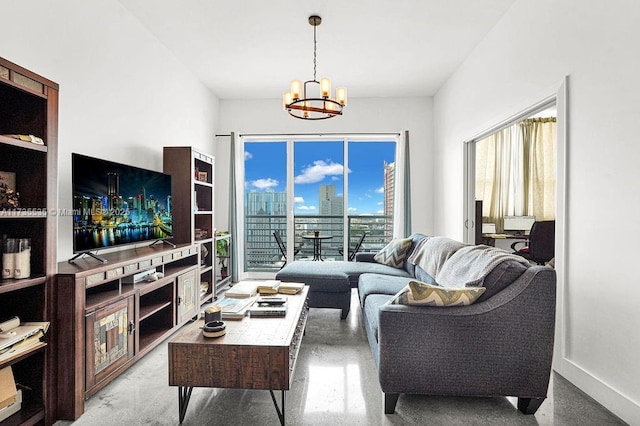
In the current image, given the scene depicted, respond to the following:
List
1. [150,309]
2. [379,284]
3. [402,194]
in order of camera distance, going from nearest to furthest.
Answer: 1. [150,309]
2. [379,284]
3. [402,194]

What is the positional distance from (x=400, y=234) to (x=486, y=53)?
2676 mm

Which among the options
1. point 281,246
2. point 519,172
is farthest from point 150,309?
point 519,172

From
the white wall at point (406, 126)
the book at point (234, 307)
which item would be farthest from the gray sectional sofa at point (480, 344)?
the white wall at point (406, 126)

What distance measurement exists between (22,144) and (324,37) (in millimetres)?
2790

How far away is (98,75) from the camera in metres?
2.83

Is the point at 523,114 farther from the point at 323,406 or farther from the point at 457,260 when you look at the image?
the point at 323,406

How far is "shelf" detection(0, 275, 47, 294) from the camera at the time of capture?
1605 mm

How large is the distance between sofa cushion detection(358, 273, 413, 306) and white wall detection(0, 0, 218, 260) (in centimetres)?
226

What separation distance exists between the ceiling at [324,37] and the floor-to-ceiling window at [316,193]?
1.11 m

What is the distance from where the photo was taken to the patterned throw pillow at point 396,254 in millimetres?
4148

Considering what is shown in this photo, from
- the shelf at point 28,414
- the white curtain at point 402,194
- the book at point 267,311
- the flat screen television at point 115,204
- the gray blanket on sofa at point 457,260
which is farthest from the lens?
the white curtain at point 402,194

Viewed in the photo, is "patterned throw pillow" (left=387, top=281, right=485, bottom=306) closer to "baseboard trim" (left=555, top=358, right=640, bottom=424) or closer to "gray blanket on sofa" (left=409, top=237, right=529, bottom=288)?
"gray blanket on sofa" (left=409, top=237, right=529, bottom=288)

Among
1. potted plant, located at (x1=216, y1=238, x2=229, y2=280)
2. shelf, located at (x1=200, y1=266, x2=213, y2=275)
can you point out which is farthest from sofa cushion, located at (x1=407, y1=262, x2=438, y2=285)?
potted plant, located at (x1=216, y1=238, x2=229, y2=280)

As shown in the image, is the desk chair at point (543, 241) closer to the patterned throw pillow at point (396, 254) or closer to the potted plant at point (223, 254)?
the patterned throw pillow at point (396, 254)
